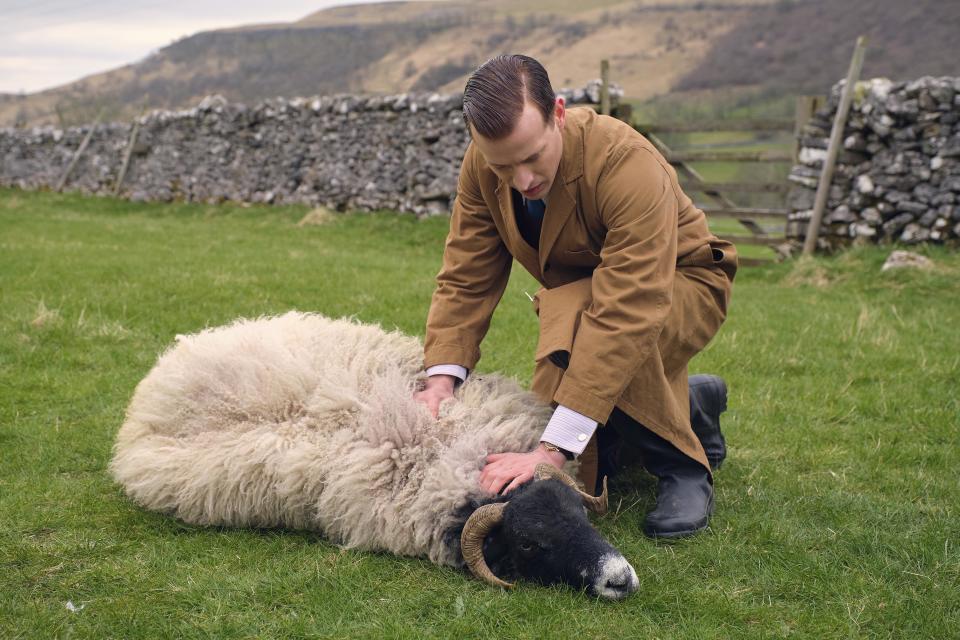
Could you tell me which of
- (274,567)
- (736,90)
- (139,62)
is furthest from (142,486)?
(139,62)

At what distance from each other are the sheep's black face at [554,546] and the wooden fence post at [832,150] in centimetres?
920

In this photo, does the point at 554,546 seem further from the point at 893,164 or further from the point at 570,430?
the point at 893,164

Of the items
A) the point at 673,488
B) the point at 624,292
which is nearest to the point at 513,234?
the point at 624,292

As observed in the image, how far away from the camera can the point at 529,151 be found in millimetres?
3064

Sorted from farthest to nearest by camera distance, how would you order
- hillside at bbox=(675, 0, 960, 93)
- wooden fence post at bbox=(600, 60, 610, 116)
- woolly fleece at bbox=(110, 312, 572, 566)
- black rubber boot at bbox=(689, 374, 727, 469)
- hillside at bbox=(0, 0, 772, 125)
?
hillside at bbox=(0, 0, 772, 125) → hillside at bbox=(675, 0, 960, 93) → wooden fence post at bbox=(600, 60, 610, 116) → black rubber boot at bbox=(689, 374, 727, 469) → woolly fleece at bbox=(110, 312, 572, 566)

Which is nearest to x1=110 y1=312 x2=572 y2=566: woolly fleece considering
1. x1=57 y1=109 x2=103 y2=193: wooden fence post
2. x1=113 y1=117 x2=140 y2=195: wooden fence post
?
x1=113 y1=117 x2=140 y2=195: wooden fence post

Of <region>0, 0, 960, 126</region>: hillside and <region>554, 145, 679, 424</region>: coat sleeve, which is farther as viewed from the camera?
<region>0, 0, 960, 126</region>: hillside

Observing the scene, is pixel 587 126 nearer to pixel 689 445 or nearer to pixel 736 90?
pixel 689 445

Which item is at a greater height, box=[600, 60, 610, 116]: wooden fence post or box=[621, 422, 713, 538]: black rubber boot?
box=[600, 60, 610, 116]: wooden fence post

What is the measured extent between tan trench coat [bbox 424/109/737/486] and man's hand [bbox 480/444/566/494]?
215 millimetres

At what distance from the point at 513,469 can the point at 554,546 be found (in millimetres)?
362

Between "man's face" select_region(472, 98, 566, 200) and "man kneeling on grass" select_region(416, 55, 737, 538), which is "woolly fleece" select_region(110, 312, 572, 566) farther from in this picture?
"man's face" select_region(472, 98, 566, 200)

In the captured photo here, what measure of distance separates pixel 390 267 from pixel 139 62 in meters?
101

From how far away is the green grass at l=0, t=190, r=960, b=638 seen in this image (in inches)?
107
